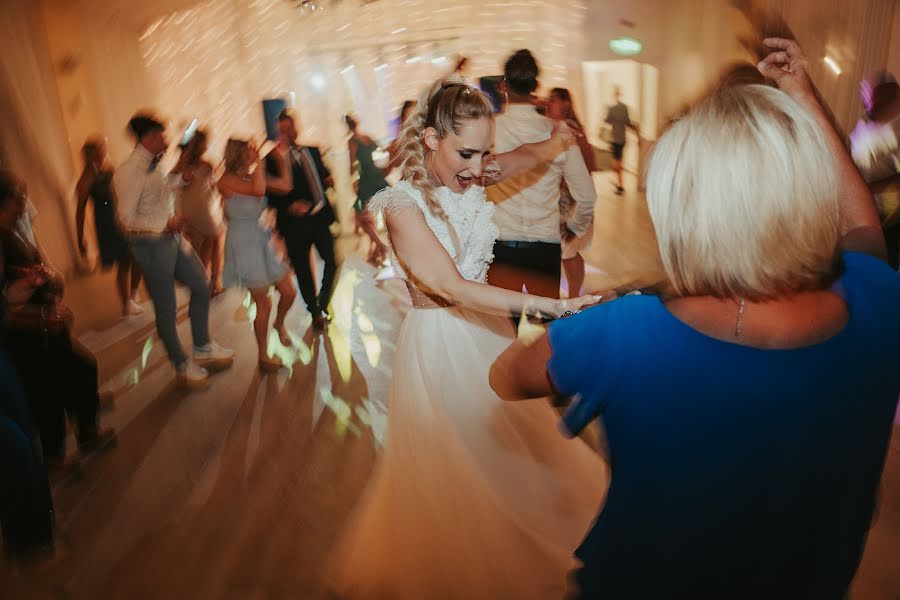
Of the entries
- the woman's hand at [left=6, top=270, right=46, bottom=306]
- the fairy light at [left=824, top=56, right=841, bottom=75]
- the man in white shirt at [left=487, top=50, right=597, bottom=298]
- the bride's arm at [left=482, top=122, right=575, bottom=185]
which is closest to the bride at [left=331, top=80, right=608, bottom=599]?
the bride's arm at [left=482, top=122, right=575, bottom=185]

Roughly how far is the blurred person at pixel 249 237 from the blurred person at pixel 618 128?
247 inches

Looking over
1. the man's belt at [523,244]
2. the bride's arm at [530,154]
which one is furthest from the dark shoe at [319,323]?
the bride's arm at [530,154]

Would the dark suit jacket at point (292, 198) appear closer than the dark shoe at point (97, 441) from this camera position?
No

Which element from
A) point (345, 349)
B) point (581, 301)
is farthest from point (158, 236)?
point (581, 301)

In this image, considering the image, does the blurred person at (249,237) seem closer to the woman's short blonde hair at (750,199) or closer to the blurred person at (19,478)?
the blurred person at (19,478)

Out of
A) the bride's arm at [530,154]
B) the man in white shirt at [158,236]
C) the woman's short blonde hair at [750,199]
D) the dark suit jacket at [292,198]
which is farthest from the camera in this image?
the dark suit jacket at [292,198]

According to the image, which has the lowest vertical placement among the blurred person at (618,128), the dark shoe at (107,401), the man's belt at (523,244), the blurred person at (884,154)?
the blurred person at (618,128)

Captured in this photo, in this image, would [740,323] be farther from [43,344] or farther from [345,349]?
[345,349]

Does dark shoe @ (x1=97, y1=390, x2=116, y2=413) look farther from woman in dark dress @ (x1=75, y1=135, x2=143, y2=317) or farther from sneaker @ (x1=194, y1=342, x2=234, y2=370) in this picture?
woman in dark dress @ (x1=75, y1=135, x2=143, y2=317)

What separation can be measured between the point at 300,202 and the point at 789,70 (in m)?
3.18

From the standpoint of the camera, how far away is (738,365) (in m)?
0.61

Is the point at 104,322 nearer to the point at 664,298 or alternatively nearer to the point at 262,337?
the point at 262,337

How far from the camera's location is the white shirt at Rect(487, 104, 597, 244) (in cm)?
268

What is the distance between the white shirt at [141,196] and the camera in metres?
3.13
